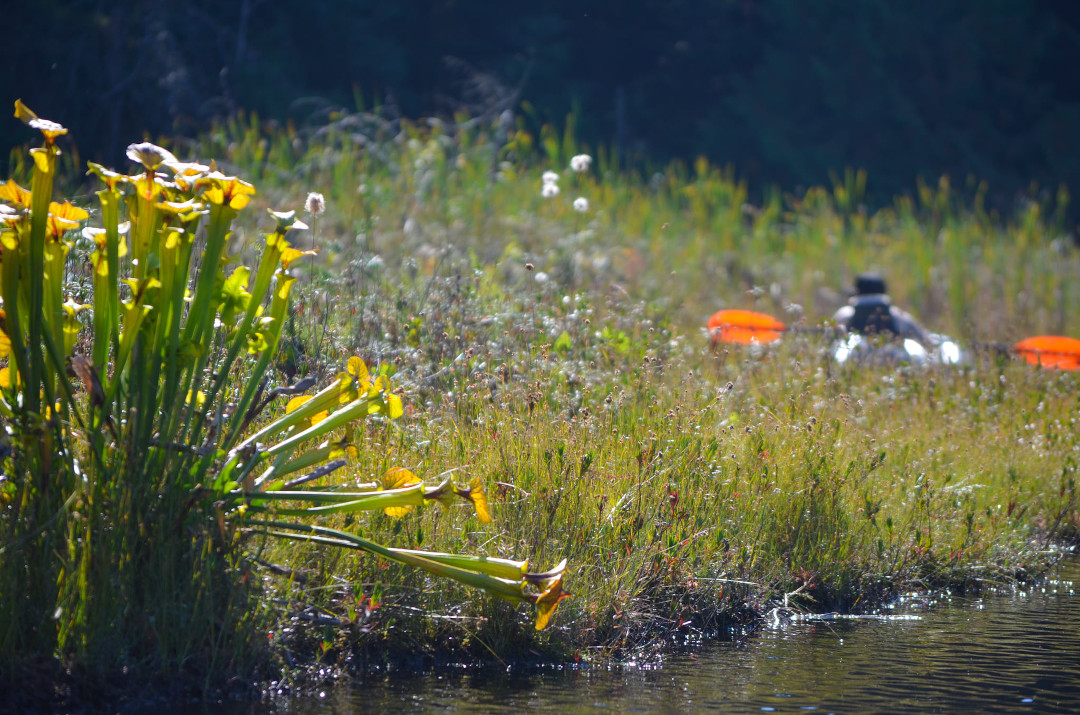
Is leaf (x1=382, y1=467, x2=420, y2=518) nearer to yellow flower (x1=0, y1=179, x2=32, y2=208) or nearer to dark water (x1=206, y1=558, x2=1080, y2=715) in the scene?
dark water (x1=206, y1=558, x2=1080, y2=715)

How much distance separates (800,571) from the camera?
5273 mm

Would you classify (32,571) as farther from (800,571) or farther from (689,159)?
(689,159)

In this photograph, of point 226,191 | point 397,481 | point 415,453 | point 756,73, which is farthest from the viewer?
point 756,73

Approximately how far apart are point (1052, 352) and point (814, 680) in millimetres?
6136

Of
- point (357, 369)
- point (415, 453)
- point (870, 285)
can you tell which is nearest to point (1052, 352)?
point (870, 285)

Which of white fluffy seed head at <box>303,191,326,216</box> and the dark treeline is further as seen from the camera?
the dark treeline

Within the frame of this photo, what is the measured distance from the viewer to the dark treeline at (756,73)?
20000mm

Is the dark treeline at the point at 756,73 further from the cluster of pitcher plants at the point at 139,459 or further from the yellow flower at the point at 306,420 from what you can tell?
the cluster of pitcher plants at the point at 139,459

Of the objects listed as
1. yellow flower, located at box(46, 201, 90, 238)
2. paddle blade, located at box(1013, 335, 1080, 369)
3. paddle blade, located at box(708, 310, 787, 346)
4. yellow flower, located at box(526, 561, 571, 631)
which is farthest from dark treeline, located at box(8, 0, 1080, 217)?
yellow flower, located at box(526, 561, 571, 631)

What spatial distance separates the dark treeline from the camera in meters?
20.0

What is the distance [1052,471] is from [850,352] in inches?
63.7

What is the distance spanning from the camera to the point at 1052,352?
30.5ft

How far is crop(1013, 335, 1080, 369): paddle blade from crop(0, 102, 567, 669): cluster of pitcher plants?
6.29 metres

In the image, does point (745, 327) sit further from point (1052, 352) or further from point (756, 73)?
point (756, 73)
